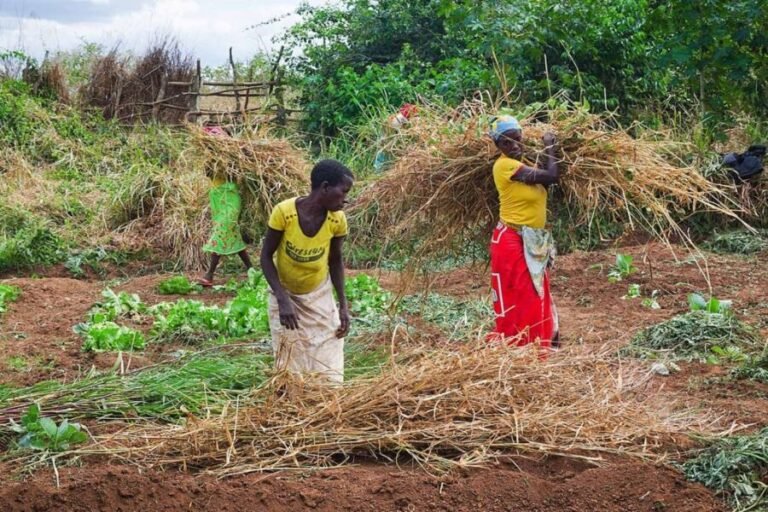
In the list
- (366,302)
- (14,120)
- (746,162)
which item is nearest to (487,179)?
(366,302)

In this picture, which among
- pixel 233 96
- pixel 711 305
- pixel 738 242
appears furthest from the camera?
pixel 233 96

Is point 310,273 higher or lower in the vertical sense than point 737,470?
higher

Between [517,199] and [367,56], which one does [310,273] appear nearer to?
[517,199]

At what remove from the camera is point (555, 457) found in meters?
4.11

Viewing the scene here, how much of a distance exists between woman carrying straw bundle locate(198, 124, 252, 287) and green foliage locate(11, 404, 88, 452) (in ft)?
14.8

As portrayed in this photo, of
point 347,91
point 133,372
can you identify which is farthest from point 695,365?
point 347,91

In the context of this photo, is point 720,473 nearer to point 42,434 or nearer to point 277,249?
point 277,249

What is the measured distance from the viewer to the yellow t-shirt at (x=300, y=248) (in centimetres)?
467

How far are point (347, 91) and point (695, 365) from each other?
28.7ft

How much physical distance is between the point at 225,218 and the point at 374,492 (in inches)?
208

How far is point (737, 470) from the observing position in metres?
3.92

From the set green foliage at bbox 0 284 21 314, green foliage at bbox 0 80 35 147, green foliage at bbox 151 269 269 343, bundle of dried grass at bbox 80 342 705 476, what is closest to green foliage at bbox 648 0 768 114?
green foliage at bbox 151 269 269 343

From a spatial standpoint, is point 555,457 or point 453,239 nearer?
point 555,457

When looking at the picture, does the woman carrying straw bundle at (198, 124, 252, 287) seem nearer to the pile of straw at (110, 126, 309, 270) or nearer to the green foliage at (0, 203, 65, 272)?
the pile of straw at (110, 126, 309, 270)
